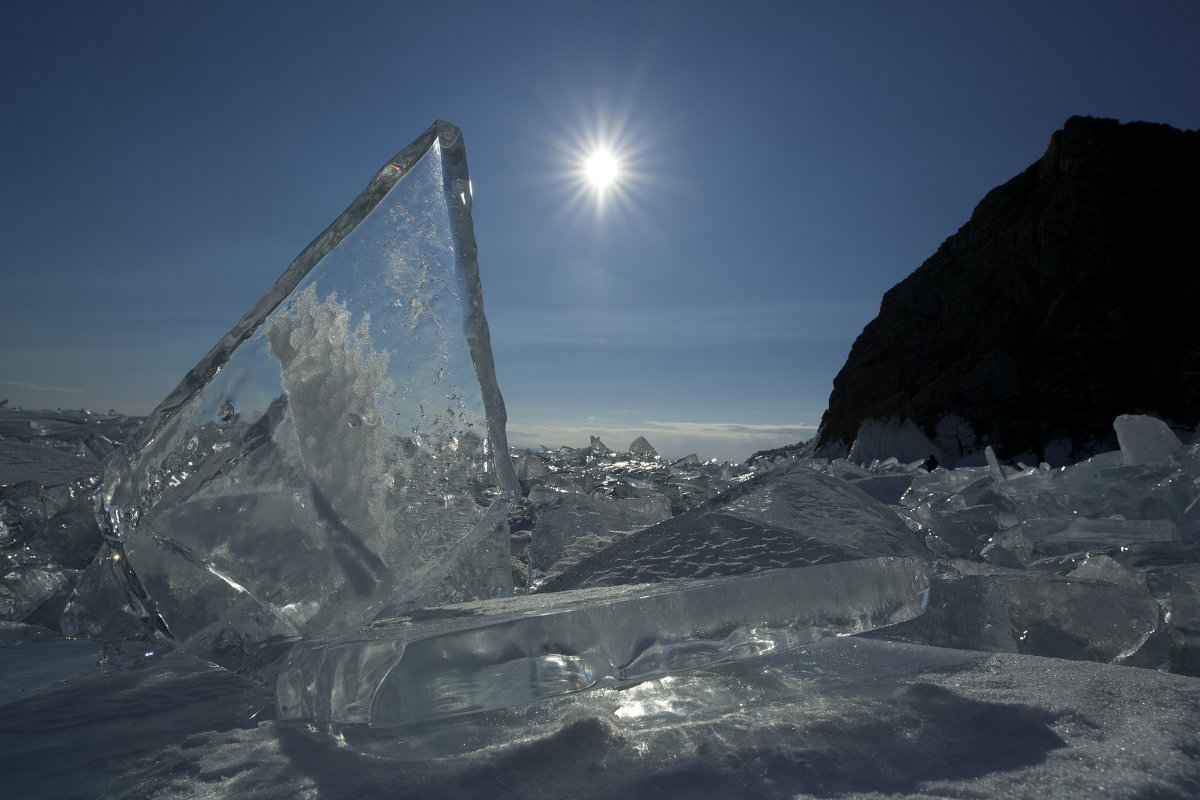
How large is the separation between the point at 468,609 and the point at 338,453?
539 mm

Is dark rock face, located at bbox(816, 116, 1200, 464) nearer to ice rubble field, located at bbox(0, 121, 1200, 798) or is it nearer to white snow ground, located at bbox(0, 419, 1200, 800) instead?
ice rubble field, located at bbox(0, 121, 1200, 798)

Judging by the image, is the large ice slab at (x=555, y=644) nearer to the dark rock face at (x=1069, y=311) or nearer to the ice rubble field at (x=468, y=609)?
the ice rubble field at (x=468, y=609)

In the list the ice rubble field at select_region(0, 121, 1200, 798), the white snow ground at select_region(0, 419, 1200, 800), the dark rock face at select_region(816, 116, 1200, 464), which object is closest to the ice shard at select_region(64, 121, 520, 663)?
the ice rubble field at select_region(0, 121, 1200, 798)

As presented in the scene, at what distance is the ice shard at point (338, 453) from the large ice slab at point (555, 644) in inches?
15.6

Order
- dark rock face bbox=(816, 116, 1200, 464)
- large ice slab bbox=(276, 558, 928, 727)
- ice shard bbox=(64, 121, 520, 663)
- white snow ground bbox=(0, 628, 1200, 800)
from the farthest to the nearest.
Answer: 1. dark rock face bbox=(816, 116, 1200, 464)
2. ice shard bbox=(64, 121, 520, 663)
3. large ice slab bbox=(276, 558, 928, 727)
4. white snow ground bbox=(0, 628, 1200, 800)

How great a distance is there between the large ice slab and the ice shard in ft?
1.30

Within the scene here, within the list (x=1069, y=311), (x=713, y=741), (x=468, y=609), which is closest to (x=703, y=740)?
(x=713, y=741)

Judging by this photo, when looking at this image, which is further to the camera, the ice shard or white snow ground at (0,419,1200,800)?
the ice shard

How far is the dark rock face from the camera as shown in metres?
7.85

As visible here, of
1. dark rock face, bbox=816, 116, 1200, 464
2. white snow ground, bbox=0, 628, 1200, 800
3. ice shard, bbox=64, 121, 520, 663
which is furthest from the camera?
dark rock face, bbox=816, 116, 1200, 464

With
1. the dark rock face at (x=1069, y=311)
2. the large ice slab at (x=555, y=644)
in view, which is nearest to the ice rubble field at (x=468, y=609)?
the large ice slab at (x=555, y=644)

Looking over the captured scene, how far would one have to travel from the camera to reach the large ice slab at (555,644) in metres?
0.76

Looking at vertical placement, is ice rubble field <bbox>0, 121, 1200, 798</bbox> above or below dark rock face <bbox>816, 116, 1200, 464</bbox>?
below

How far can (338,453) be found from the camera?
4.58ft
